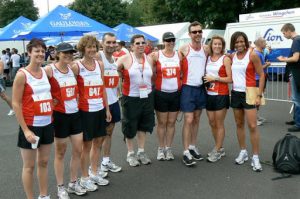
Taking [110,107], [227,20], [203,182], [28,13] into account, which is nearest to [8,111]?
[110,107]

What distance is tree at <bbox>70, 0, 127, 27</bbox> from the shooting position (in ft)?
152

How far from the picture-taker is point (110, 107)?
200 inches

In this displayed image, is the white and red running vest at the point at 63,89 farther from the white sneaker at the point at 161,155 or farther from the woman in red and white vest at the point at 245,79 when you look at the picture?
the woman in red and white vest at the point at 245,79

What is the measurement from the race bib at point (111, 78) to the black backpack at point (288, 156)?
2.57 metres

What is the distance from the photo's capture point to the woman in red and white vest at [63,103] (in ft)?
13.4

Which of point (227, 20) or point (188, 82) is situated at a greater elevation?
point (227, 20)

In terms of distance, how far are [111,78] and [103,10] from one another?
43349mm

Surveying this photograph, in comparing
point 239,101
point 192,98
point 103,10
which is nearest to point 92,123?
point 192,98

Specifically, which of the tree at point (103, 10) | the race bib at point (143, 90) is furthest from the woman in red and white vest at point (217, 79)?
the tree at point (103, 10)

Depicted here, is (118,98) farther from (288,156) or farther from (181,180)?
(288,156)

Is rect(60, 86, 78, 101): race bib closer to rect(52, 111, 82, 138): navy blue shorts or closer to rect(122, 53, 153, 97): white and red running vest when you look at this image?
rect(52, 111, 82, 138): navy blue shorts

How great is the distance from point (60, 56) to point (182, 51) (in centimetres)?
220

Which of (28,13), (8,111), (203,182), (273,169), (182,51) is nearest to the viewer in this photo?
(203,182)

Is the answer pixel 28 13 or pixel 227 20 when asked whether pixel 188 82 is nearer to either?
pixel 227 20
